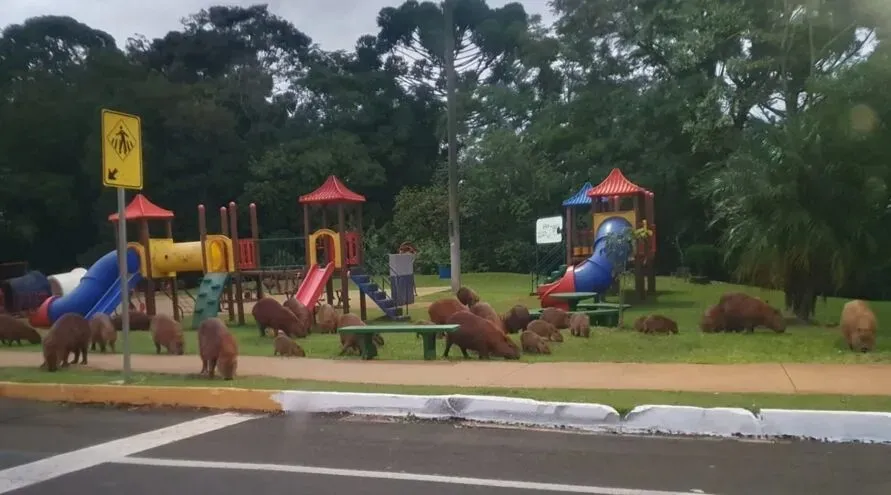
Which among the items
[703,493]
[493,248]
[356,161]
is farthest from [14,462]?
[356,161]

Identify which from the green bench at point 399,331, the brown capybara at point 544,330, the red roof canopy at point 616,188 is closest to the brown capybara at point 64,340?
the green bench at point 399,331

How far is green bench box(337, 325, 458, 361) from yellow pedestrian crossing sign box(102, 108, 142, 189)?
3487 millimetres

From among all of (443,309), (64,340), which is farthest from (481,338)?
(64,340)

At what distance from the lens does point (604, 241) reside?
20.7 m

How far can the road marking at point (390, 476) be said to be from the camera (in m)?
5.71

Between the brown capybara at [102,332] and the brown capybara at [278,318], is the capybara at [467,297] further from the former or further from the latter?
the brown capybara at [102,332]

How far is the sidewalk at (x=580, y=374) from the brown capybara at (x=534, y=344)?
1.09 m

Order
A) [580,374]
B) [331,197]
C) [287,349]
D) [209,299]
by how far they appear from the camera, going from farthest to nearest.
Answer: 1. [331,197]
2. [209,299]
3. [287,349]
4. [580,374]

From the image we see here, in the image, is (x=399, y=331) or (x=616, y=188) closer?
(x=399, y=331)

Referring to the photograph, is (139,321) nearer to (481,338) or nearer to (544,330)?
(544,330)

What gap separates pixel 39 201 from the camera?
40.6 metres

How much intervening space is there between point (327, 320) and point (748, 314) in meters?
7.43

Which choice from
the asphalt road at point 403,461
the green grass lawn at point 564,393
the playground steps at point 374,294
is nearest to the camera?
the asphalt road at point 403,461

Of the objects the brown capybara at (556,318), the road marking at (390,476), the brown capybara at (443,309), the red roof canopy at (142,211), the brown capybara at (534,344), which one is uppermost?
the red roof canopy at (142,211)
